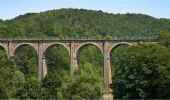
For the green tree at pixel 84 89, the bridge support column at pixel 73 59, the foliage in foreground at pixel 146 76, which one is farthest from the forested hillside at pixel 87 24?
the foliage in foreground at pixel 146 76

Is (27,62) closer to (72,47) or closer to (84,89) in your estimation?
(72,47)

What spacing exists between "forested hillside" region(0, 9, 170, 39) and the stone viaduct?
3907 cm

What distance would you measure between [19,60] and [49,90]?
141 feet

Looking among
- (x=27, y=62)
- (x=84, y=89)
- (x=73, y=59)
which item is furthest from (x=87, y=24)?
(x=84, y=89)

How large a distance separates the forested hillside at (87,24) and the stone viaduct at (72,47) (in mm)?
39069

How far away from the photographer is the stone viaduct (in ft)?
276

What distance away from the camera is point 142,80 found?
51.4m

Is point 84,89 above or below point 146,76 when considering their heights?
below

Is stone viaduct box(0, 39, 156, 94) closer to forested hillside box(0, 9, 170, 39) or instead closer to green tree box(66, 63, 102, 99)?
green tree box(66, 63, 102, 99)

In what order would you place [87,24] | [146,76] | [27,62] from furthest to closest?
[87,24]
[27,62]
[146,76]

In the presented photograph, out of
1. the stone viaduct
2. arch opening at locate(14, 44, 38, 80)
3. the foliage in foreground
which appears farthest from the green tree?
arch opening at locate(14, 44, 38, 80)

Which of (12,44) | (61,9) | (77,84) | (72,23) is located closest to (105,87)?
(12,44)

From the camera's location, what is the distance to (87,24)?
525 feet

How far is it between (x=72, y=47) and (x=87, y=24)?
72.8 meters
